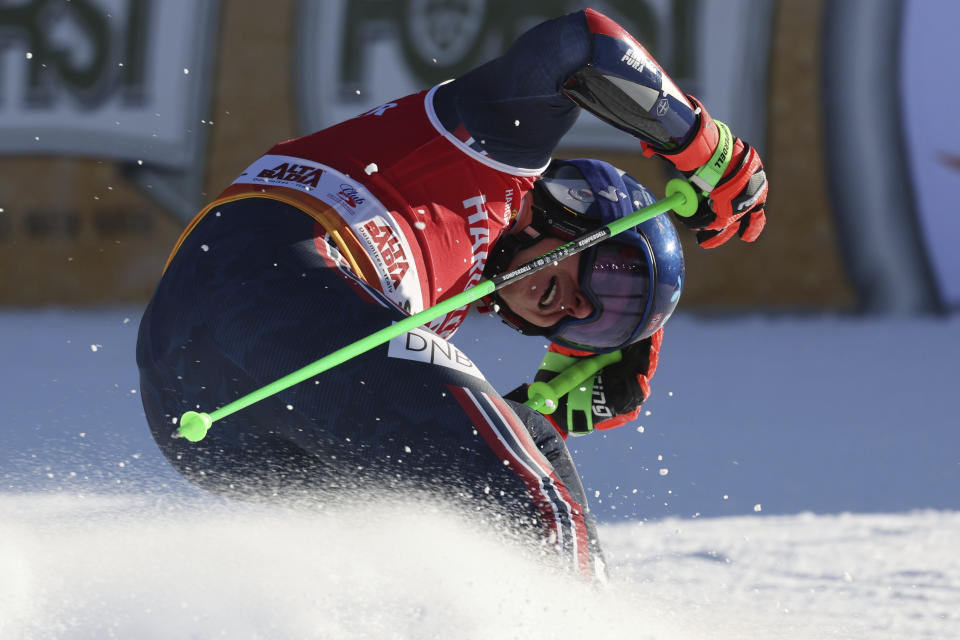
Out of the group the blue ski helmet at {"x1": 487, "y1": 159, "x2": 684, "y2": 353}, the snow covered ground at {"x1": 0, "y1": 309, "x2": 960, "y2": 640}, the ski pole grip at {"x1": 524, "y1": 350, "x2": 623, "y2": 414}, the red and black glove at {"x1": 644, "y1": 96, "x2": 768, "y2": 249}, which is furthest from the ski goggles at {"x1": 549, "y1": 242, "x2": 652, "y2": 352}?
the snow covered ground at {"x1": 0, "y1": 309, "x2": 960, "y2": 640}

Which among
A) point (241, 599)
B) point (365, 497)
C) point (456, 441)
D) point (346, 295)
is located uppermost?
point (346, 295)

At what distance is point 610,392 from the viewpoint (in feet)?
9.74

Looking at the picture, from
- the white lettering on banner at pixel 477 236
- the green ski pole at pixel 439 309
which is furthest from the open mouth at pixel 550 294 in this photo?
the white lettering on banner at pixel 477 236

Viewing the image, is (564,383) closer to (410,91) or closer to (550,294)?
(550,294)

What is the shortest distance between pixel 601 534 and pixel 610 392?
364 millimetres

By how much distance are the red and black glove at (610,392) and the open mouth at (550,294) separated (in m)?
0.35

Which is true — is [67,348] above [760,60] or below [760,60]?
below

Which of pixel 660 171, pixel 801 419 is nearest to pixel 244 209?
pixel 801 419

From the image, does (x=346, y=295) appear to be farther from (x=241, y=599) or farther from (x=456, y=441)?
(x=241, y=599)

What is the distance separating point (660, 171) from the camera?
7.36m

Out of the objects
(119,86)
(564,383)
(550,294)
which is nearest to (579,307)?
(550,294)

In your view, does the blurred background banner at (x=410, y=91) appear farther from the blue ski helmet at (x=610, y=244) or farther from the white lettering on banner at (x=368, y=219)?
the white lettering on banner at (x=368, y=219)

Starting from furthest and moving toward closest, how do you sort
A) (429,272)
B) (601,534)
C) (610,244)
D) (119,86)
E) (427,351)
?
(119,86) → (601,534) → (610,244) → (429,272) → (427,351)

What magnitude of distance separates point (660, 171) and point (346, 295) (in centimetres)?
570
